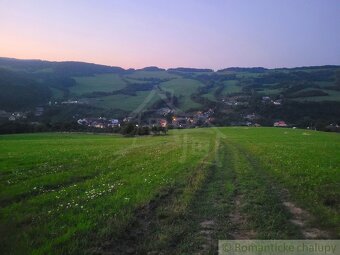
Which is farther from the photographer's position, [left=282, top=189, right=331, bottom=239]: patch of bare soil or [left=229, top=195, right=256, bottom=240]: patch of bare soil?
[left=282, top=189, right=331, bottom=239]: patch of bare soil

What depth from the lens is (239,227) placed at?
10.7 metres

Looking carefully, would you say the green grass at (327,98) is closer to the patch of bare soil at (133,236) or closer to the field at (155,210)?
the field at (155,210)

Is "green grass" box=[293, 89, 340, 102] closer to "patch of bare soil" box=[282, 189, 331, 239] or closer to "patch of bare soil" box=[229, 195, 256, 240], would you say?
"patch of bare soil" box=[282, 189, 331, 239]

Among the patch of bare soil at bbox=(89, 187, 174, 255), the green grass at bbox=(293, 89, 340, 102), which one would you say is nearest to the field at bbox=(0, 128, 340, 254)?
the patch of bare soil at bbox=(89, 187, 174, 255)

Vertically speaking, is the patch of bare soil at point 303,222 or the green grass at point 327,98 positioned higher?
the patch of bare soil at point 303,222

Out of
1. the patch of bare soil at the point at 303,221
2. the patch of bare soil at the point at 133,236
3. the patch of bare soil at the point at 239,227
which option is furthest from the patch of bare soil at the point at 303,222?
the patch of bare soil at the point at 133,236

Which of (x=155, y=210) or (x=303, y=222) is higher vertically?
(x=303, y=222)

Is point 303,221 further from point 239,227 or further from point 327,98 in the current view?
point 327,98

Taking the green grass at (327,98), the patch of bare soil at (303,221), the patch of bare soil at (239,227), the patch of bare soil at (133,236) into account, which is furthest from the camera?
the green grass at (327,98)

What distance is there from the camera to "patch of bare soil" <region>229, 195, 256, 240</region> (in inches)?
390

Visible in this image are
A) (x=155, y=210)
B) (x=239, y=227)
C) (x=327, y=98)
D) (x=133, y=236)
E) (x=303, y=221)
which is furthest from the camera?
(x=327, y=98)

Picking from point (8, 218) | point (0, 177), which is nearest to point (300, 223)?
point (8, 218)

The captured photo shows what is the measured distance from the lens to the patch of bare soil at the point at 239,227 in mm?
9906

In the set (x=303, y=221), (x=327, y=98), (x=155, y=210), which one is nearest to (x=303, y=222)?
(x=303, y=221)
